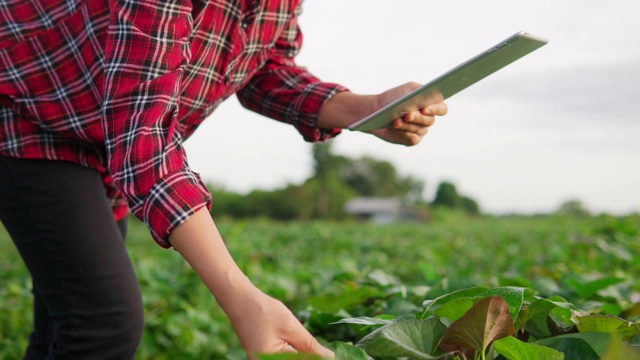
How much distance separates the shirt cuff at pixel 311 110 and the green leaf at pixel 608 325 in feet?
3.52

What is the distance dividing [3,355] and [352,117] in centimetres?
232

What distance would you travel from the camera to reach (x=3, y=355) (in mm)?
3246

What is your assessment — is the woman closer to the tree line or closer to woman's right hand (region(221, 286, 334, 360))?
woman's right hand (region(221, 286, 334, 360))

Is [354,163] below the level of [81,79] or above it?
below

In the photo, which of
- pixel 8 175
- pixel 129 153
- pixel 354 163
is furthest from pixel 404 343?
pixel 354 163

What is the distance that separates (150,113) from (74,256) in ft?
1.87

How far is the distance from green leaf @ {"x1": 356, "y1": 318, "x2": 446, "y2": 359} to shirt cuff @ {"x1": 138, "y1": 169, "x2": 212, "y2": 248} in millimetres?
368

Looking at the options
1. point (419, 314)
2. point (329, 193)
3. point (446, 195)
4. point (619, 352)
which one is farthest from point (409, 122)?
point (446, 195)

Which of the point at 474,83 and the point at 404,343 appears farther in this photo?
the point at 474,83

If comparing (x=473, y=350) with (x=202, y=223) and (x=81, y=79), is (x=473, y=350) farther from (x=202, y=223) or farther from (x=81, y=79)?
(x=81, y=79)

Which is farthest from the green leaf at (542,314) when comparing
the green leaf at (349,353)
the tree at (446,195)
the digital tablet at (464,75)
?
the tree at (446,195)

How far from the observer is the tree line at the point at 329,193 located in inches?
1419

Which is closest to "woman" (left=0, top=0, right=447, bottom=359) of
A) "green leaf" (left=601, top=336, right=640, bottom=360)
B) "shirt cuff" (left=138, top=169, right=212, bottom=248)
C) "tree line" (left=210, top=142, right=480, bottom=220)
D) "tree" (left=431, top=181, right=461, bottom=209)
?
"shirt cuff" (left=138, top=169, right=212, bottom=248)

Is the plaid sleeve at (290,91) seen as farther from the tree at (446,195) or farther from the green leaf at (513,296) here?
the tree at (446,195)
